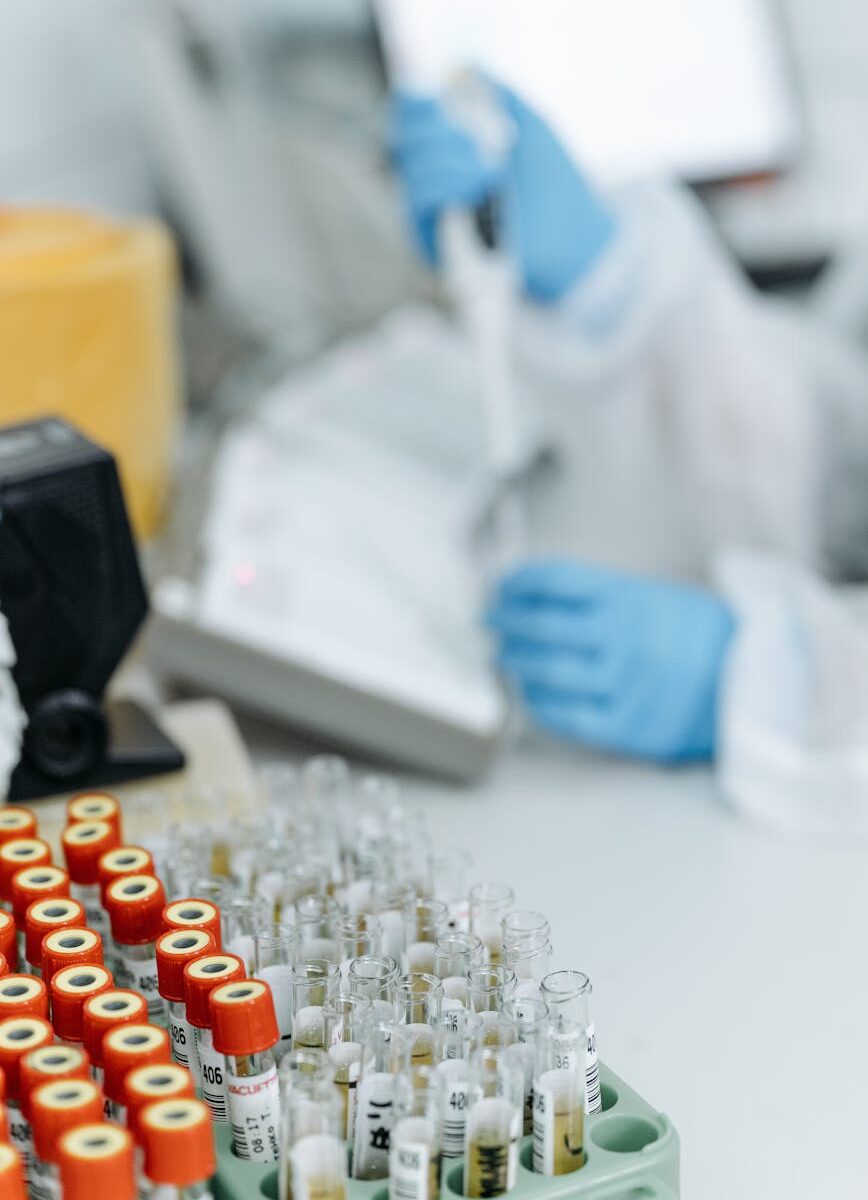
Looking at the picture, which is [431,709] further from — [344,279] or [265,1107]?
[344,279]

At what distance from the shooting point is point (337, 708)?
1.04m

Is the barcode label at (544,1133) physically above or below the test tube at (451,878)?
above

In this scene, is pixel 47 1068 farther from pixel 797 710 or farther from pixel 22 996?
pixel 797 710

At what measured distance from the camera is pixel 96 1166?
48 centimetres

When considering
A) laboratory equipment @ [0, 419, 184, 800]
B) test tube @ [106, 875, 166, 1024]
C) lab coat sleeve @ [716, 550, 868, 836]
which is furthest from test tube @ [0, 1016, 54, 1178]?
lab coat sleeve @ [716, 550, 868, 836]

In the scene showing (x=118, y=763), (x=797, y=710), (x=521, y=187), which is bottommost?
(x=797, y=710)

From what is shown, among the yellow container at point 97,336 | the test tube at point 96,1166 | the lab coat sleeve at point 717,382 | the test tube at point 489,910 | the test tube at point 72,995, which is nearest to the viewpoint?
the test tube at point 96,1166

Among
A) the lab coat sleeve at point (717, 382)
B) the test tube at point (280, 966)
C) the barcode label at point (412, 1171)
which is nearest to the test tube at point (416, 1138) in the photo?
the barcode label at point (412, 1171)

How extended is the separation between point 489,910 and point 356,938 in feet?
0.24

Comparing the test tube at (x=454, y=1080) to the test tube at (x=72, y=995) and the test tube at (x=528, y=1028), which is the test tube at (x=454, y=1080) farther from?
the test tube at (x=72, y=995)

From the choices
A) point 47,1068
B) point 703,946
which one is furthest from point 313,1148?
point 703,946

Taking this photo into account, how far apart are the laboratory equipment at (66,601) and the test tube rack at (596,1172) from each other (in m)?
0.37

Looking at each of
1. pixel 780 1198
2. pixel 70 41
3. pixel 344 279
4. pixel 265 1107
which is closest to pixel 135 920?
pixel 265 1107

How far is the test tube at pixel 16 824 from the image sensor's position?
75cm
